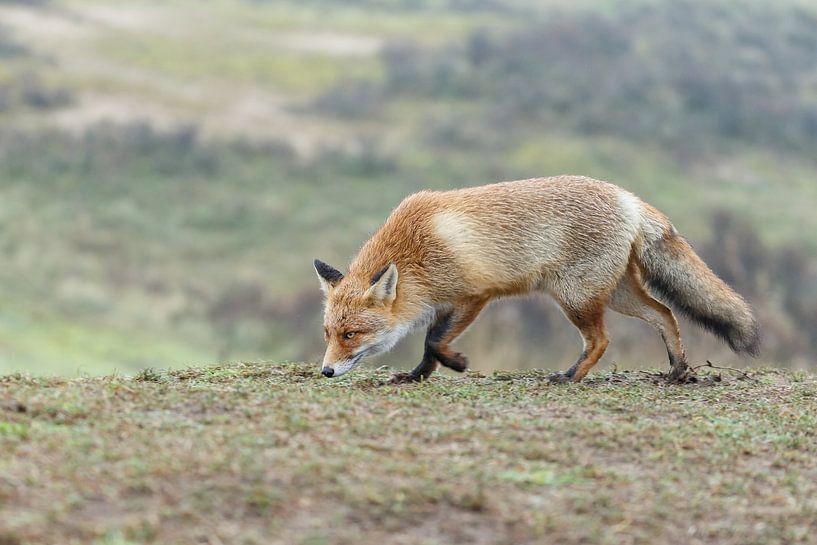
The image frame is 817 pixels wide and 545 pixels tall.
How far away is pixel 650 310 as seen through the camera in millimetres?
10312

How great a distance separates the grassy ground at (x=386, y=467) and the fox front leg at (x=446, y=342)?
1.12m

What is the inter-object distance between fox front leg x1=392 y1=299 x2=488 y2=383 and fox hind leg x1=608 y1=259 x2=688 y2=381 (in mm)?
1496

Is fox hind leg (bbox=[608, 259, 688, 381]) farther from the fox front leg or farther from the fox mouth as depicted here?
the fox mouth

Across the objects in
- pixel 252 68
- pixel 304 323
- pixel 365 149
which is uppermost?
pixel 252 68

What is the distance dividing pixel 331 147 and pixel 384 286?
2920cm

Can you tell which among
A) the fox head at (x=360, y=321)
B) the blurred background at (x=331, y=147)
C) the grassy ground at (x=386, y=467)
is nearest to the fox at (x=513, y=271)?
the fox head at (x=360, y=321)

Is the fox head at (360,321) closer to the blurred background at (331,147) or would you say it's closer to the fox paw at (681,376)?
the fox paw at (681,376)

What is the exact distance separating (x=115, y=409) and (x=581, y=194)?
4.89 metres

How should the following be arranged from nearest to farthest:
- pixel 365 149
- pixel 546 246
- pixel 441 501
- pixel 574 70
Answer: pixel 441 501
pixel 546 246
pixel 365 149
pixel 574 70

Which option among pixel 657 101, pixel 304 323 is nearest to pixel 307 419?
pixel 304 323

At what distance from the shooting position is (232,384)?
8.75 meters

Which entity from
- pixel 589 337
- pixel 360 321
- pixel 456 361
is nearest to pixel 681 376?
pixel 589 337

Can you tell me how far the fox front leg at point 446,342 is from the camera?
959cm

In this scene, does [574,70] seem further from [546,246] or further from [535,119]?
[546,246]
